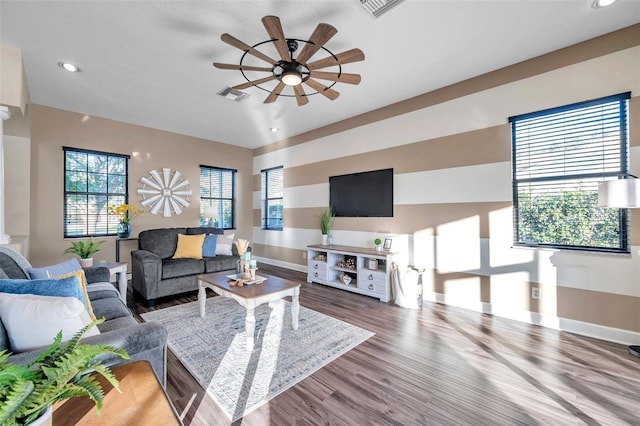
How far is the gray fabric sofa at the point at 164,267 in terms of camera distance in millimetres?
3459

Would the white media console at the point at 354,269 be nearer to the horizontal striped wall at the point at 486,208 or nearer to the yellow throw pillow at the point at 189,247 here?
the horizontal striped wall at the point at 486,208

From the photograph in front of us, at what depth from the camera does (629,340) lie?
2.45 meters

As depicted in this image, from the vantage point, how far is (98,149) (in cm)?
460

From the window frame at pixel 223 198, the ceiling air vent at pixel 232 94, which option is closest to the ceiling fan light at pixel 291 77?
the ceiling air vent at pixel 232 94

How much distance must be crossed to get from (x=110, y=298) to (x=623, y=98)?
5.07 meters

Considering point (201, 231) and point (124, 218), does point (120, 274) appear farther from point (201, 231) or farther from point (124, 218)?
point (124, 218)

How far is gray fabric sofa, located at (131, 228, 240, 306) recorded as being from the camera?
11.3 ft

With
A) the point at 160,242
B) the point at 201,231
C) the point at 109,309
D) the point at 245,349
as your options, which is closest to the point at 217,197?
the point at 201,231

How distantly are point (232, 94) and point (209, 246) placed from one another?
2399 millimetres

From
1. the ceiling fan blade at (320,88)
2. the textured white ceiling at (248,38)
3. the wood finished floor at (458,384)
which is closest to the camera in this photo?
the wood finished floor at (458,384)

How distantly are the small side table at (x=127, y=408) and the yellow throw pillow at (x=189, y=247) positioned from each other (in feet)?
11.0

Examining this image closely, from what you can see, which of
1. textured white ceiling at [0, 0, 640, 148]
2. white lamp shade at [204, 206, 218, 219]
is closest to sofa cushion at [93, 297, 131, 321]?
textured white ceiling at [0, 0, 640, 148]

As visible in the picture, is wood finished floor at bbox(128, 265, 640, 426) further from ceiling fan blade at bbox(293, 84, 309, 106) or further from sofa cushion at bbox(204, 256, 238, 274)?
ceiling fan blade at bbox(293, 84, 309, 106)

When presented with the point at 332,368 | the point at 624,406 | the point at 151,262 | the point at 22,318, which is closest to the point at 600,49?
the point at 624,406
